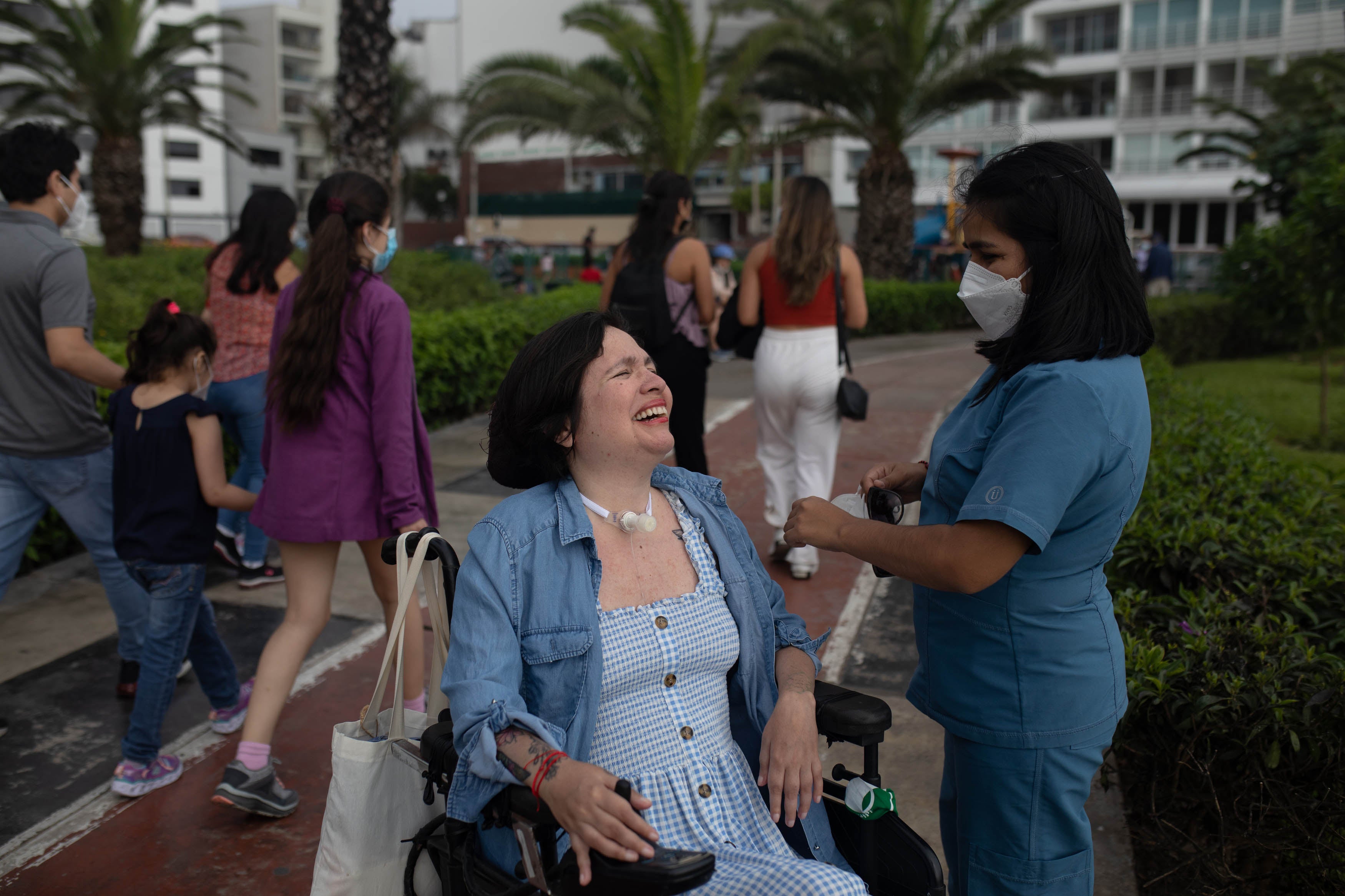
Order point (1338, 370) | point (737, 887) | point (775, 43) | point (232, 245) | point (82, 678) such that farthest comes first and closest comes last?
1. point (775, 43)
2. point (1338, 370)
3. point (232, 245)
4. point (82, 678)
5. point (737, 887)

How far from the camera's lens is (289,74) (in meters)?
74.8

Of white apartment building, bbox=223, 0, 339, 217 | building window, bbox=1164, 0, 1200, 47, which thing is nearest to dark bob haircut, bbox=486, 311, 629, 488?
building window, bbox=1164, 0, 1200, 47

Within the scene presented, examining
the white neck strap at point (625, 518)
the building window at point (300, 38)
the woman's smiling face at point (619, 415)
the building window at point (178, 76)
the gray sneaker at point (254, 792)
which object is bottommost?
the gray sneaker at point (254, 792)

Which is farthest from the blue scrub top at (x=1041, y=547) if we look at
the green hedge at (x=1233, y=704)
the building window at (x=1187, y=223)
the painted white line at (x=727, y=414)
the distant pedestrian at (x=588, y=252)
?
the building window at (x=1187, y=223)

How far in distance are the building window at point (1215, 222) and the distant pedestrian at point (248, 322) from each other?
45.8 m

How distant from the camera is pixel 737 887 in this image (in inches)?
78.1

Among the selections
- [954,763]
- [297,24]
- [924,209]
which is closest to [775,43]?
[954,763]

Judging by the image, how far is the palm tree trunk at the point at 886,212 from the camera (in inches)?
784

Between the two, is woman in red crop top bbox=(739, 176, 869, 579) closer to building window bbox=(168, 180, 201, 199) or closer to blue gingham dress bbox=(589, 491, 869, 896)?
blue gingham dress bbox=(589, 491, 869, 896)

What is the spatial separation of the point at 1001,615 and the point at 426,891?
1.28 meters

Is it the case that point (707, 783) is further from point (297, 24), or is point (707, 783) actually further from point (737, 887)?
point (297, 24)

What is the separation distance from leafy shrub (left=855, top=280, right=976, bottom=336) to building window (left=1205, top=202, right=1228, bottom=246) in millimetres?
28947

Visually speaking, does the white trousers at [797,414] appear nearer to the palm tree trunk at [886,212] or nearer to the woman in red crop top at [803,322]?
the woman in red crop top at [803,322]

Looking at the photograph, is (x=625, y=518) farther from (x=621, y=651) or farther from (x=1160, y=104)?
(x=1160, y=104)
